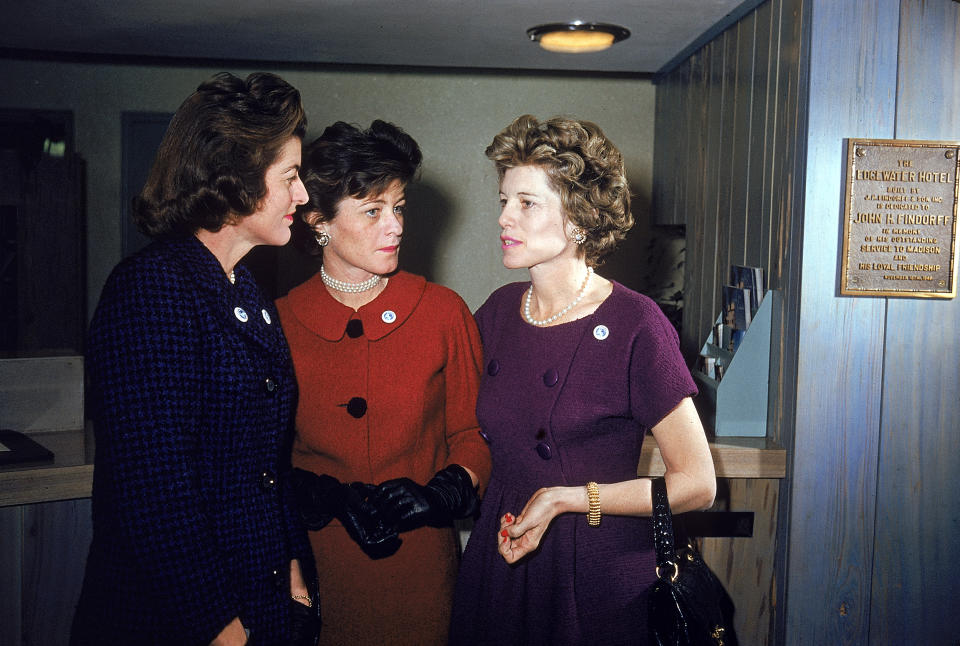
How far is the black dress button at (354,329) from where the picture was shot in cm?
Answer: 192

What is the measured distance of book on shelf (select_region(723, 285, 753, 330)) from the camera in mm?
2531

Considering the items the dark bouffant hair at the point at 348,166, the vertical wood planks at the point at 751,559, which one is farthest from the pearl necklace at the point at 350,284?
the vertical wood planks at the point at 751,559

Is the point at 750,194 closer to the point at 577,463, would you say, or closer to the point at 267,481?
the point at 577,463

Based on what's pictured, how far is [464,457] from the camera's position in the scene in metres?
1.96

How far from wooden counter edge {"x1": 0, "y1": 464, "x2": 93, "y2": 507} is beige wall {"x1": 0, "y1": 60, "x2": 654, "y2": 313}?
5.32 feet

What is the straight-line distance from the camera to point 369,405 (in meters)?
1.89

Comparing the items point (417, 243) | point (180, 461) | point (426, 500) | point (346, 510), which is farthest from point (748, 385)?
point (417, 243)

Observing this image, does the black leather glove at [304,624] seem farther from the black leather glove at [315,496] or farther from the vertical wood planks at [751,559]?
the vertical wood planks at [751,559]

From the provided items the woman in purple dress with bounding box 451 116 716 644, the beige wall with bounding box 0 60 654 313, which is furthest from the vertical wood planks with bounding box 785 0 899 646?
the beige wall with bounding box 0 60 654 313

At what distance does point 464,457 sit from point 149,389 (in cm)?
80

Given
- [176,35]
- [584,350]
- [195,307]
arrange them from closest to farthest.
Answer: [195,307]
[584,350]
[176,35]

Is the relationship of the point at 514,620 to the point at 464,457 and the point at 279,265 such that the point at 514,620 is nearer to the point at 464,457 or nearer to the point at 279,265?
the point at 464,457

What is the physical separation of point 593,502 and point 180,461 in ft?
2.67

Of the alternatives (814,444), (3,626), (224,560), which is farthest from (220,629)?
(814,444)
